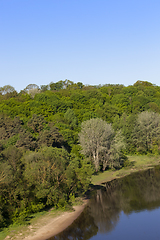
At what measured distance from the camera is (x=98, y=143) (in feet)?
215

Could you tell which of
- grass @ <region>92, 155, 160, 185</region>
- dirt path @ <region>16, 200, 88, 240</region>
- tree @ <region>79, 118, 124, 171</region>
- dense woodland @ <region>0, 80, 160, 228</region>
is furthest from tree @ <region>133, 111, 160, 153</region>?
dirt path @ <region>16, 200, 88, 240</region>

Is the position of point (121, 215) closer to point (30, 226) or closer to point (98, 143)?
point (30, 226)

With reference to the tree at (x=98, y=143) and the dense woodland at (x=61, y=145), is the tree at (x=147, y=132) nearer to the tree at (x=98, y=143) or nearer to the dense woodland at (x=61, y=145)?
the dense woodland at (x=61, y=145)

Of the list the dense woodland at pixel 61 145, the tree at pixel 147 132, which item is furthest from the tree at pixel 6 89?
the tree at pixel 147 132

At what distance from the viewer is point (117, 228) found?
35.7m

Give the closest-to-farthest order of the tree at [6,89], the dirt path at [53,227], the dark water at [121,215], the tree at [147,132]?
the dirt path at [53,227]
the dark water at [121,215]
the tree at [147,132]
the tree at [6,89]

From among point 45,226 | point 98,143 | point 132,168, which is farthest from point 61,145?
point 45,226

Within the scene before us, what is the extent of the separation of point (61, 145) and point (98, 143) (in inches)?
558

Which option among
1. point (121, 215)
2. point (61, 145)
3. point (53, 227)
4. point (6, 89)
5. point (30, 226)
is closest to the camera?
point (30, 226)

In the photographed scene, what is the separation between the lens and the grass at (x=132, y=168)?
6134cm

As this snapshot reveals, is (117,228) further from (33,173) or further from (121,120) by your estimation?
(121,120)

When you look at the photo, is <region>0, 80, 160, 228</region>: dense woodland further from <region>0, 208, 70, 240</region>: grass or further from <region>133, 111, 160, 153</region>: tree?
<region>0, 208, 70, 240</region>: grass

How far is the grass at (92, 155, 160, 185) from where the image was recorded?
61338 millimetres

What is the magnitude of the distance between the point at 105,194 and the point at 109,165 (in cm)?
1696
